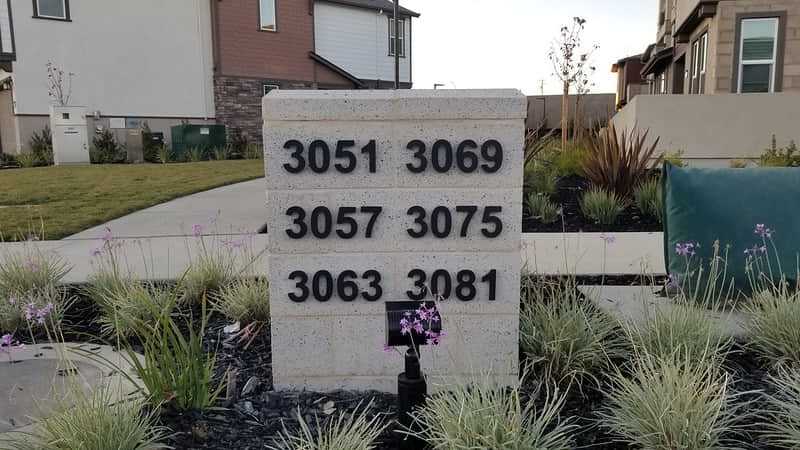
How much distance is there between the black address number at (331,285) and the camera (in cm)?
316

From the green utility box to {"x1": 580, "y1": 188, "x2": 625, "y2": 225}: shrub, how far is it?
16.8 metres

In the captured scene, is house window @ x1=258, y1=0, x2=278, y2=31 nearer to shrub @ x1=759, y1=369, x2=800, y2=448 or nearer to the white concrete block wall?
the white concrete block wall

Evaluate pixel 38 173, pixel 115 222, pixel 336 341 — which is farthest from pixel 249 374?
pixel 38 173

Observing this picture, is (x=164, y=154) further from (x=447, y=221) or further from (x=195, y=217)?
(x=447, y=221)

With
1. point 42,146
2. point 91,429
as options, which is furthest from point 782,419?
point 42,146

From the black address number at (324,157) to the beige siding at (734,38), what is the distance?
13495 mm

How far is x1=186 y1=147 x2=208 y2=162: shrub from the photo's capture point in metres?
20.9

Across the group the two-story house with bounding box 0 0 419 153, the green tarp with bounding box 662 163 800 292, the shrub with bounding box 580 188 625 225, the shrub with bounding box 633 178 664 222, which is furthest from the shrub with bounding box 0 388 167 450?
the two-story house with bounding box 0 0 419 153

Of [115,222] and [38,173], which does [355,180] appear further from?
[38,173]

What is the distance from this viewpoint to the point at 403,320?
8.38ft

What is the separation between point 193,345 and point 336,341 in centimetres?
70

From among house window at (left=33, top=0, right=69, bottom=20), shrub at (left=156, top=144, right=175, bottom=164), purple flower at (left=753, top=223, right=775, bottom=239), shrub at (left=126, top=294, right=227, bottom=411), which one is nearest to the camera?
shrub at (left=126, top=294, right=227, bottom=411)

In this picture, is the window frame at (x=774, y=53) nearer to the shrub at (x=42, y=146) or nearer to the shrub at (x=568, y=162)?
the shrub at (x=568, y=162)

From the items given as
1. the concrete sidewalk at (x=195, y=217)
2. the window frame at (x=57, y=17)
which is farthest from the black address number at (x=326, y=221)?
the window frame at (x=57, y=17)
